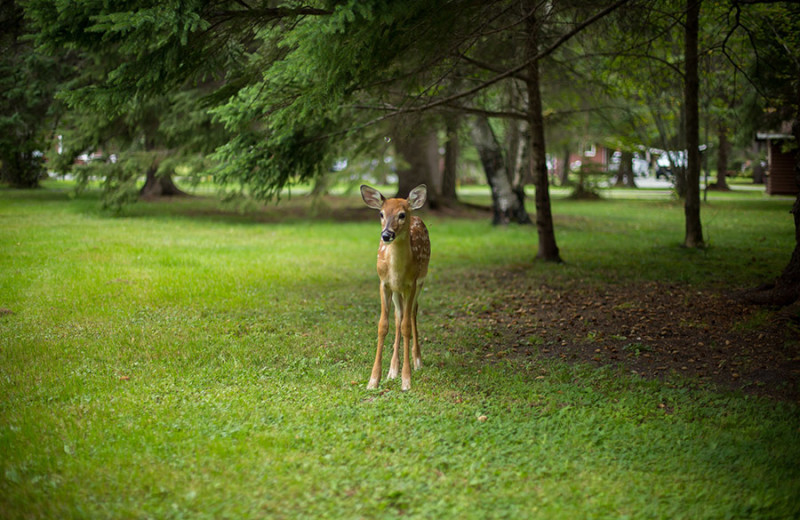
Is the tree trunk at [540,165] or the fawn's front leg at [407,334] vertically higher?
the tree trunk at [540,165]

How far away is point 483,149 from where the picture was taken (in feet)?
60.8

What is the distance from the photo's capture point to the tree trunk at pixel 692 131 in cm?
1284

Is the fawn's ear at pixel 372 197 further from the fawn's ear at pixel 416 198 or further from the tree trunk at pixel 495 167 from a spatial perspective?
the tree trunk at pixel 495 167

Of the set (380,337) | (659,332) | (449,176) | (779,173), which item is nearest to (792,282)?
(659,332)

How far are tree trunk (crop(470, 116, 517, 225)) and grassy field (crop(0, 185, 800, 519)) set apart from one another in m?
8.02

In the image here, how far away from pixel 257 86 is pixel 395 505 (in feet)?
18.4

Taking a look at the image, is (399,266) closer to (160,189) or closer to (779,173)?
(160,189)

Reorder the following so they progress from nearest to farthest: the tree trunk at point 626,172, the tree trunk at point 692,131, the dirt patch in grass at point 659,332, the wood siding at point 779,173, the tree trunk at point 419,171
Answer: the dirt patch in grass at point 659,332, the tree trunk at point 692,131, the tree trunk at point 419,171, the wood siding at point 779,173, the tree trunk at point 626,172

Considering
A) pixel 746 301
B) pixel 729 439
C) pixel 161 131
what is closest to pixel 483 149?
pixel 161 131

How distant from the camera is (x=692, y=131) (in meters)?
14.0

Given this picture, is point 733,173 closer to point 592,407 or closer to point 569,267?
point 569,267

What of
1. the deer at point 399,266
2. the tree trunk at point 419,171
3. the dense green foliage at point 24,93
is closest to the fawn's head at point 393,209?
the deer at point 399,266

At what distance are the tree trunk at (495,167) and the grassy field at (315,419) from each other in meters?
8.02

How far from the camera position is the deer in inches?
241
